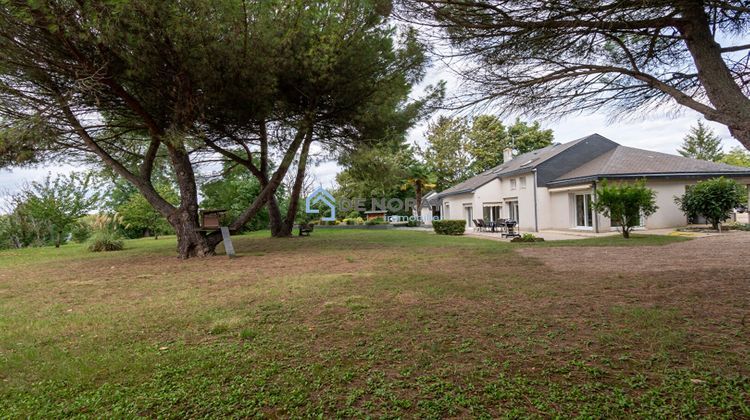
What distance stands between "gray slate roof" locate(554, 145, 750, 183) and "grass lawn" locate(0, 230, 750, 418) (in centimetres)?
1334

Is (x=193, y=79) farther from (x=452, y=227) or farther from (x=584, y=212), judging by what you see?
(x=584, y=212)

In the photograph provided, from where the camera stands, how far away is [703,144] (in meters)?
44.2

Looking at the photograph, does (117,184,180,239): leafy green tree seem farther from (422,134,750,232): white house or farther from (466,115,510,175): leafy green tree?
(466,115,510,175): leafy green tree

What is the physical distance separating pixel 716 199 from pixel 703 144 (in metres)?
37.7

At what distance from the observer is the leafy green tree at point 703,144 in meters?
43.3

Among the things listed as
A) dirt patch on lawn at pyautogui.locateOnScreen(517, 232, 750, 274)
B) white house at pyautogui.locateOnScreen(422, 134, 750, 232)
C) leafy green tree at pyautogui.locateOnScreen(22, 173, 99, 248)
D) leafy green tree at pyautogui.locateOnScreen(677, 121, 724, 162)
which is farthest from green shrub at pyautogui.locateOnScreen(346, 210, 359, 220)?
leafy green tree at pyautogui.locateOnScreen(677, 121, 724, 162)

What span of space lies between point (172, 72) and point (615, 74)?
9.65m

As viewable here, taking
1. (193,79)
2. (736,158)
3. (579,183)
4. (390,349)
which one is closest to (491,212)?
(579,183)

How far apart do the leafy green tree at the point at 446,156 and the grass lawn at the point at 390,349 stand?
2903 centimetres

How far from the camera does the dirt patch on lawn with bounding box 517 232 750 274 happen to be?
759 centimetres

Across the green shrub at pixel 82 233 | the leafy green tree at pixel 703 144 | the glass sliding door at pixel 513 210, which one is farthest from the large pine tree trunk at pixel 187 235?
the leafy green tree at pixel 703 144

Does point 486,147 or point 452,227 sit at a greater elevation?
point 486,147

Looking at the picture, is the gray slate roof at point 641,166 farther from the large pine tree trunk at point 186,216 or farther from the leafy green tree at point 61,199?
the leafy green tree at point 61,199

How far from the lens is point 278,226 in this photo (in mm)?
20484
